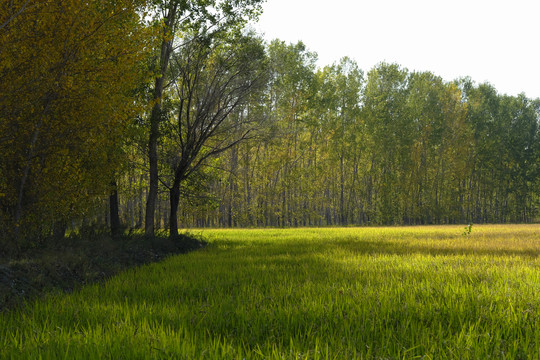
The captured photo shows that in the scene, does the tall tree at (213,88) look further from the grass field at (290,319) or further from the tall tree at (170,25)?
the grass field at (290,319)

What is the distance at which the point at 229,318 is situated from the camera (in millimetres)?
4031

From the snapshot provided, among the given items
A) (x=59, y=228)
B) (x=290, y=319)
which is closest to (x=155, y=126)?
(x=59, y=228)

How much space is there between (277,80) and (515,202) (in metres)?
62.4

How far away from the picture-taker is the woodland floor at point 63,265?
18.5ft

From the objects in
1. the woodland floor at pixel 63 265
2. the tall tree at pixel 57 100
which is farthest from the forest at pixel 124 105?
the woodland floor at pixel 63 265

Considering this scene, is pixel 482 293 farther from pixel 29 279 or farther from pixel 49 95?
pixel 49 95

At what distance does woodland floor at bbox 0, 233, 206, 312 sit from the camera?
564cm

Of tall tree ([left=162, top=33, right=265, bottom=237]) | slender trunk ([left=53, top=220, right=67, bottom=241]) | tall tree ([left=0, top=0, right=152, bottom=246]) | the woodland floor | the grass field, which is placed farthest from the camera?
tall tree ([left=162, top=33, right=265, bottom=237])

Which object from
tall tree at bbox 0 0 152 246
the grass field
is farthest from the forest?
the grass field

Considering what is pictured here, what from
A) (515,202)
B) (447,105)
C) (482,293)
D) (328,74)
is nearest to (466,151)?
(447,105)

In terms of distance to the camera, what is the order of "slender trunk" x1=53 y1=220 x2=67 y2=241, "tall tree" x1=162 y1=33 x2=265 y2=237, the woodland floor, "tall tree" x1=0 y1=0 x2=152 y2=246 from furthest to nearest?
"tall tree" x1=162 y1=33 x2=265 y2=237, "slender trunk" x1=53 y1=220 x2=67 y2=241, "tall tree" x1=0 y1=0 x2=152 y2=246, the woodland floor

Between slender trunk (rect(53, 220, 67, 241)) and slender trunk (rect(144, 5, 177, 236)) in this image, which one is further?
slender trunk (rect(144, 5, 177, 236))

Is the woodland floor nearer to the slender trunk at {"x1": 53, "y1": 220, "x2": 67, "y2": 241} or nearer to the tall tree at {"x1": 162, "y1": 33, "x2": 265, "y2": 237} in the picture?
the slender trunk at {"x1": 53, "y1": 220, "x2": 67, "y2": 241}

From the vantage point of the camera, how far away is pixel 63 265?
23.6 feet
